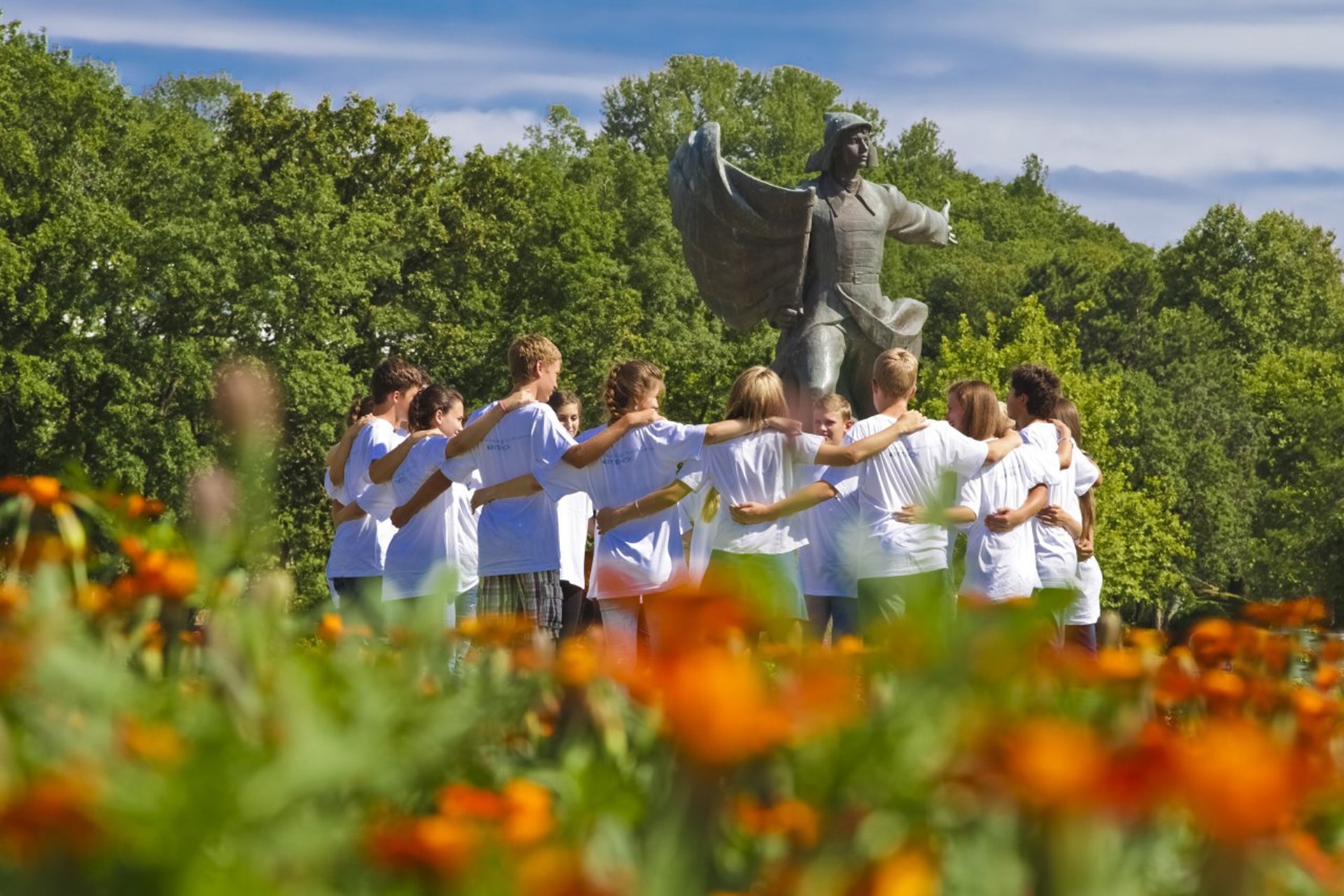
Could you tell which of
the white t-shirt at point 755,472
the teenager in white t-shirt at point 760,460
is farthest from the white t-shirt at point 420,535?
the white t-shirt at point 755,472

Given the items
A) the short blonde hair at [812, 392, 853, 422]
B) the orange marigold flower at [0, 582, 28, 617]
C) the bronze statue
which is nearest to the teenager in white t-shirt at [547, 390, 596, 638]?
the short blonde hair at [812, 392, 853, 422]

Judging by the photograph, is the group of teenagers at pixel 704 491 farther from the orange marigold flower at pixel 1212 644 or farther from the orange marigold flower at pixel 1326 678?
the orange marigold flower at pixel 1326 678

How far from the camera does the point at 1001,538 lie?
26.4 feet

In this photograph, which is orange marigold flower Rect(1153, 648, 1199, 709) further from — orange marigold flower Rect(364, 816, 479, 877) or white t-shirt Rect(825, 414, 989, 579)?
white t-shirt Rect(825, 414, 989, 579)

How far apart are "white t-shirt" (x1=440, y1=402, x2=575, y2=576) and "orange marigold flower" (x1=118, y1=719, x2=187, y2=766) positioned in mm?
6132

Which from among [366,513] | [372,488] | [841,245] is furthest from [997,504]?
[841,245]

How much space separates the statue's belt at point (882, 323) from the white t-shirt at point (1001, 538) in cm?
452

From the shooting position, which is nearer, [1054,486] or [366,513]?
[1054,486]

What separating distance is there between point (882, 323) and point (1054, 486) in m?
4.31

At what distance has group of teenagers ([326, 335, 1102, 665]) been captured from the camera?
7.45 m

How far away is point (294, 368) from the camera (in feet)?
100

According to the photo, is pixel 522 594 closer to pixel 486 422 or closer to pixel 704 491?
pixel 486 422

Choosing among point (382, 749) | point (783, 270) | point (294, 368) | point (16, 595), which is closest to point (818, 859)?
point (382, 749)

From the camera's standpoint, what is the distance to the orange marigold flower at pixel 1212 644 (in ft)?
8.86
